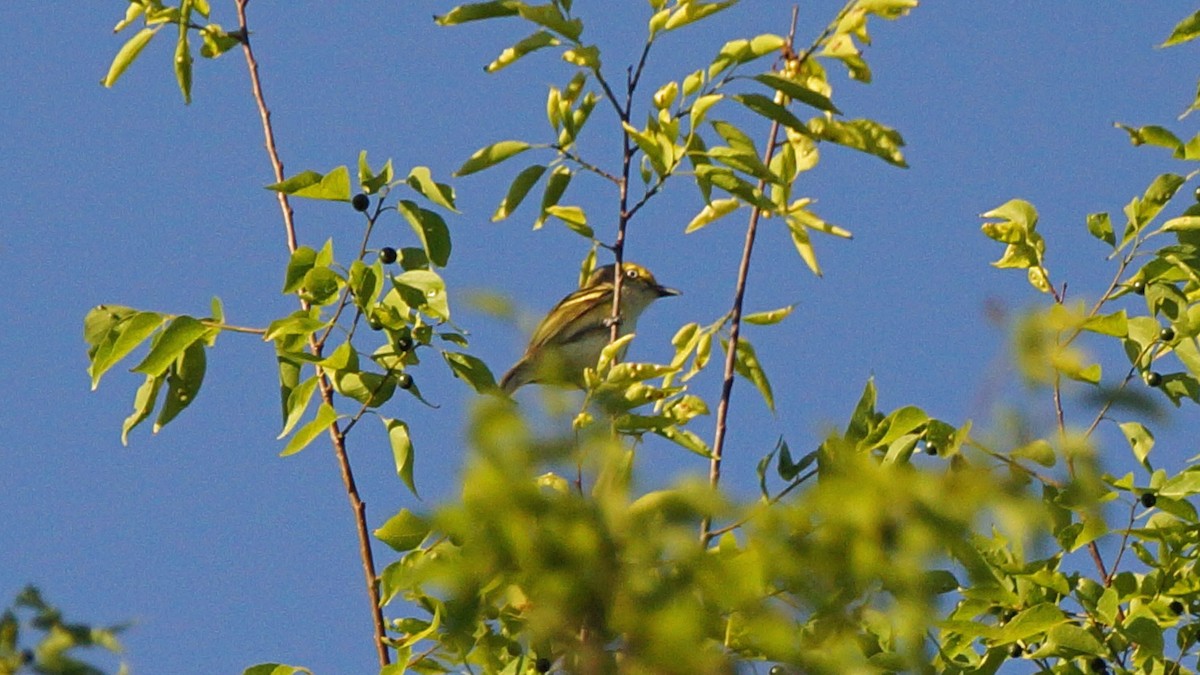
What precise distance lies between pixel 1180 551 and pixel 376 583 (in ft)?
8.62

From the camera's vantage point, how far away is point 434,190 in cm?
498

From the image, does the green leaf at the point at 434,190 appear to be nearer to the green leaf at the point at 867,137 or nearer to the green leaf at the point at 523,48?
the green leaf at the point at 523,48

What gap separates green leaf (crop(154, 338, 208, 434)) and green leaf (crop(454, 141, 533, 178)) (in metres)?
0.95

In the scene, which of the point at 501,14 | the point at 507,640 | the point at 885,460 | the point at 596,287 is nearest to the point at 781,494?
the point at 885,460

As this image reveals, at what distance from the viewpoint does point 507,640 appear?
4484mm

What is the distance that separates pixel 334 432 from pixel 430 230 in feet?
2.18

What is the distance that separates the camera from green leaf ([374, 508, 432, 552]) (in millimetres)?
4551

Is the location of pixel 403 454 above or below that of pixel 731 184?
below

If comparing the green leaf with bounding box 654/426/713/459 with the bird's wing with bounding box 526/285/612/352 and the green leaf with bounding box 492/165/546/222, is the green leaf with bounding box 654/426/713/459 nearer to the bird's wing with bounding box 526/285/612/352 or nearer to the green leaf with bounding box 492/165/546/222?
the green leaf with bounding box 492/165/546/222

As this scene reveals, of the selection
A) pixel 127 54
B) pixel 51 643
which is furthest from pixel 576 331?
pixel 51 643

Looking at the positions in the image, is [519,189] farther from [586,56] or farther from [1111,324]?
[1111,324]

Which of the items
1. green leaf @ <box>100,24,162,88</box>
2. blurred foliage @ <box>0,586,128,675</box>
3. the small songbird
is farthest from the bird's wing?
blurred foliage @ <box>0,586,128,675</box>

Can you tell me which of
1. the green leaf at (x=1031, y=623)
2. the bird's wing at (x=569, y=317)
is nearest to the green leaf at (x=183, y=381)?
the green leaf at (x=1031, y=623)

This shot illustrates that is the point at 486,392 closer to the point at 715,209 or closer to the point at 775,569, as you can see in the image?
the point at 715,209
